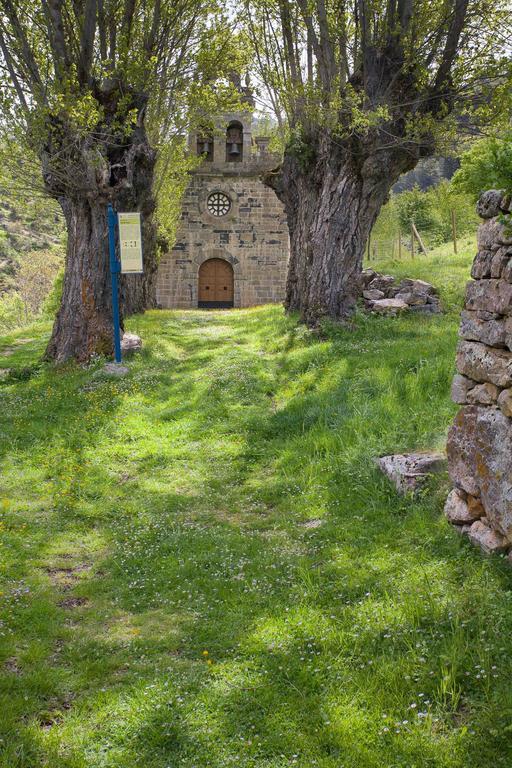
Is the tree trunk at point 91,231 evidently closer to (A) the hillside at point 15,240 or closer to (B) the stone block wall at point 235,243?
(B) the stone block wall at point 235,243

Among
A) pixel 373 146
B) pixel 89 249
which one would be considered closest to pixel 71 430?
pixel 89 249

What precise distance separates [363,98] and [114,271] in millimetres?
5227

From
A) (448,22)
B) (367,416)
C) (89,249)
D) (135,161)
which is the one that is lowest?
(367,416)

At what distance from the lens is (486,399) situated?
176 inches

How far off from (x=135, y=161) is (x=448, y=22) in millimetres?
5931

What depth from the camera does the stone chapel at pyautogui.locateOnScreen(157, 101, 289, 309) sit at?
2778 centimetres

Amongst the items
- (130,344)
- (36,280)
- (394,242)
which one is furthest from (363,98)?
(36,280)

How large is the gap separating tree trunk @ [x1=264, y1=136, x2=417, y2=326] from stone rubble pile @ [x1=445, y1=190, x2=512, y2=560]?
7700 mm

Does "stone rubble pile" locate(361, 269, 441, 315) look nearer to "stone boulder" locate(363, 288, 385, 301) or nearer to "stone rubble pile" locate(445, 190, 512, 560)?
"stone boulder" locate(363, 288, 385, 301)

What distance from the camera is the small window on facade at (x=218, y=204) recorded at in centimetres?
2816

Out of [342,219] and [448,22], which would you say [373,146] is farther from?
[448,22]

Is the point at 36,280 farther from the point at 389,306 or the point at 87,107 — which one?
the point at 87,107

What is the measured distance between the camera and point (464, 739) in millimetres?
2871

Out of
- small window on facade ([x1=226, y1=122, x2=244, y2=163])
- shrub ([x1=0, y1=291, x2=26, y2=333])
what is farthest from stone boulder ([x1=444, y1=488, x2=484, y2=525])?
shrub ([x1=0, y1=291, x2=26, y2=333])
